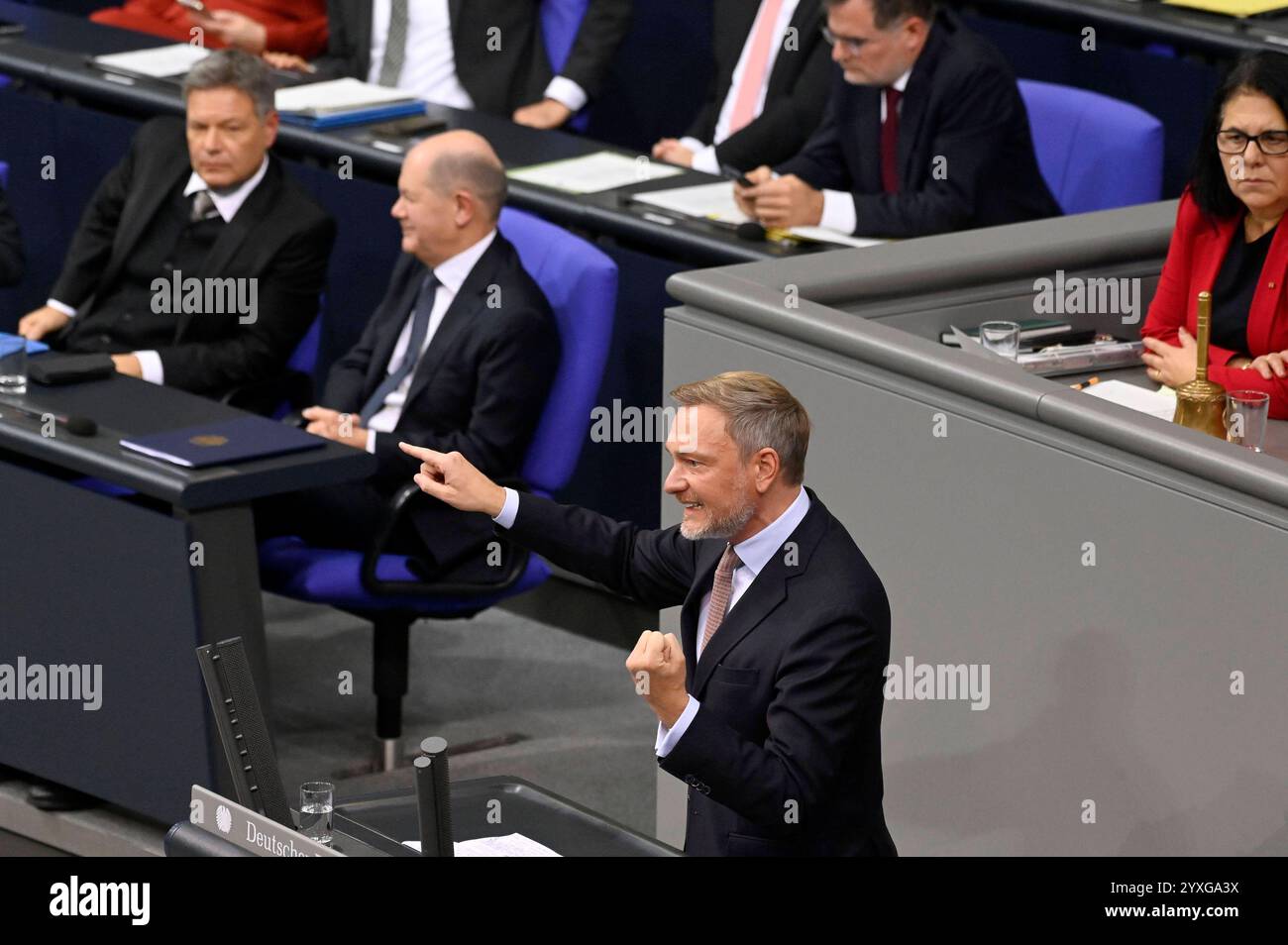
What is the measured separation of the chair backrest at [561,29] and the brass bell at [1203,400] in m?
3.02

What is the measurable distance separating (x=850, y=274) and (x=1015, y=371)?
541mm

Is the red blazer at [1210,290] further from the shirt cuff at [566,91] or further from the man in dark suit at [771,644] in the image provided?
the shirt cuff at [566,91]

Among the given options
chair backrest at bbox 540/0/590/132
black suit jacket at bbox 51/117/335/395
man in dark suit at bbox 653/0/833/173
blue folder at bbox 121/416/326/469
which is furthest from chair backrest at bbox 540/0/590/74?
blue folder at bbox 121/416/326/469

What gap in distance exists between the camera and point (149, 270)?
17.3ft

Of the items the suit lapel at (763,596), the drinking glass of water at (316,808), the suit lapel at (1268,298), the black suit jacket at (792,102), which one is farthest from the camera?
the black suit jacket at (792,102)

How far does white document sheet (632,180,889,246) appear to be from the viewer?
4.72 metres

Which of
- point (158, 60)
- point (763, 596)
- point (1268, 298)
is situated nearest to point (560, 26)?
point (158, 60)

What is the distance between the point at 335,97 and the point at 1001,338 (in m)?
2.45

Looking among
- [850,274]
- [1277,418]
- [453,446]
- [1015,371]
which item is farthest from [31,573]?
[1277,418]

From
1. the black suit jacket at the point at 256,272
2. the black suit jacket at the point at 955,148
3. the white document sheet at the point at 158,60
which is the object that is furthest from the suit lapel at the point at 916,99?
the white document sheet at the point at 158,60

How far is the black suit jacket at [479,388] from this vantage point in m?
4.53

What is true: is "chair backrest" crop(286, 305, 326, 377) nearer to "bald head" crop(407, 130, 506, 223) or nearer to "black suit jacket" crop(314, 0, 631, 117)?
"bald head" crop(407, 130, 506, 223)

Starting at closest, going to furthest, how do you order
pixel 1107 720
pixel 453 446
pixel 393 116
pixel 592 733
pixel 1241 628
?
1. pixel 1241 628
2. pixel 1107 720
3. pixel 453 446
4. pixel 592 733
5. pixel 393 116
